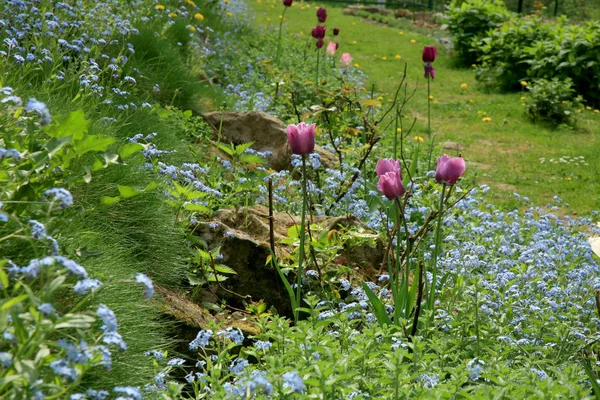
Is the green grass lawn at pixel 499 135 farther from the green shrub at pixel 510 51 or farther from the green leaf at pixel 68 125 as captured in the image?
the green leaf at pixel 68 125

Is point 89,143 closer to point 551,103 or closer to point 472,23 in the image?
point 551,103

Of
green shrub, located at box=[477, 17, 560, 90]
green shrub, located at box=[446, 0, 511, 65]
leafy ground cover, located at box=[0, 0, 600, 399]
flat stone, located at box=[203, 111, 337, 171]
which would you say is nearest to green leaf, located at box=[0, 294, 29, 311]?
leafy ground cover, located at box=[0, 0, 600, 399]

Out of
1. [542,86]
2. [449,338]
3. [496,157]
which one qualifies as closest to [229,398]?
[449,338]

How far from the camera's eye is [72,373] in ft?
4.76

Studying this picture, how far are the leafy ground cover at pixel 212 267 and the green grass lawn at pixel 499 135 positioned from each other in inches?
15.2

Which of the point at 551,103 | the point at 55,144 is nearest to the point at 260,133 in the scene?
the point at 55,144

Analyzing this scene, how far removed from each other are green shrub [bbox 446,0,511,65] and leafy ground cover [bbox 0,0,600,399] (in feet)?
21.5

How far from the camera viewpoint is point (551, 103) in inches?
358

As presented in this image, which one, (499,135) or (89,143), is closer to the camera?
(89,143)

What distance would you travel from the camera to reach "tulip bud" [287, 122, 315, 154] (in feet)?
8.45

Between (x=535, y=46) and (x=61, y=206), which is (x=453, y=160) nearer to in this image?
(x=61, y=206)

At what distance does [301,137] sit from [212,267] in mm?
1161

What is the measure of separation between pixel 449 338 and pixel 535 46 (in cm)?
865

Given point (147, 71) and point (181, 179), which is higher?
point (147, 71)
